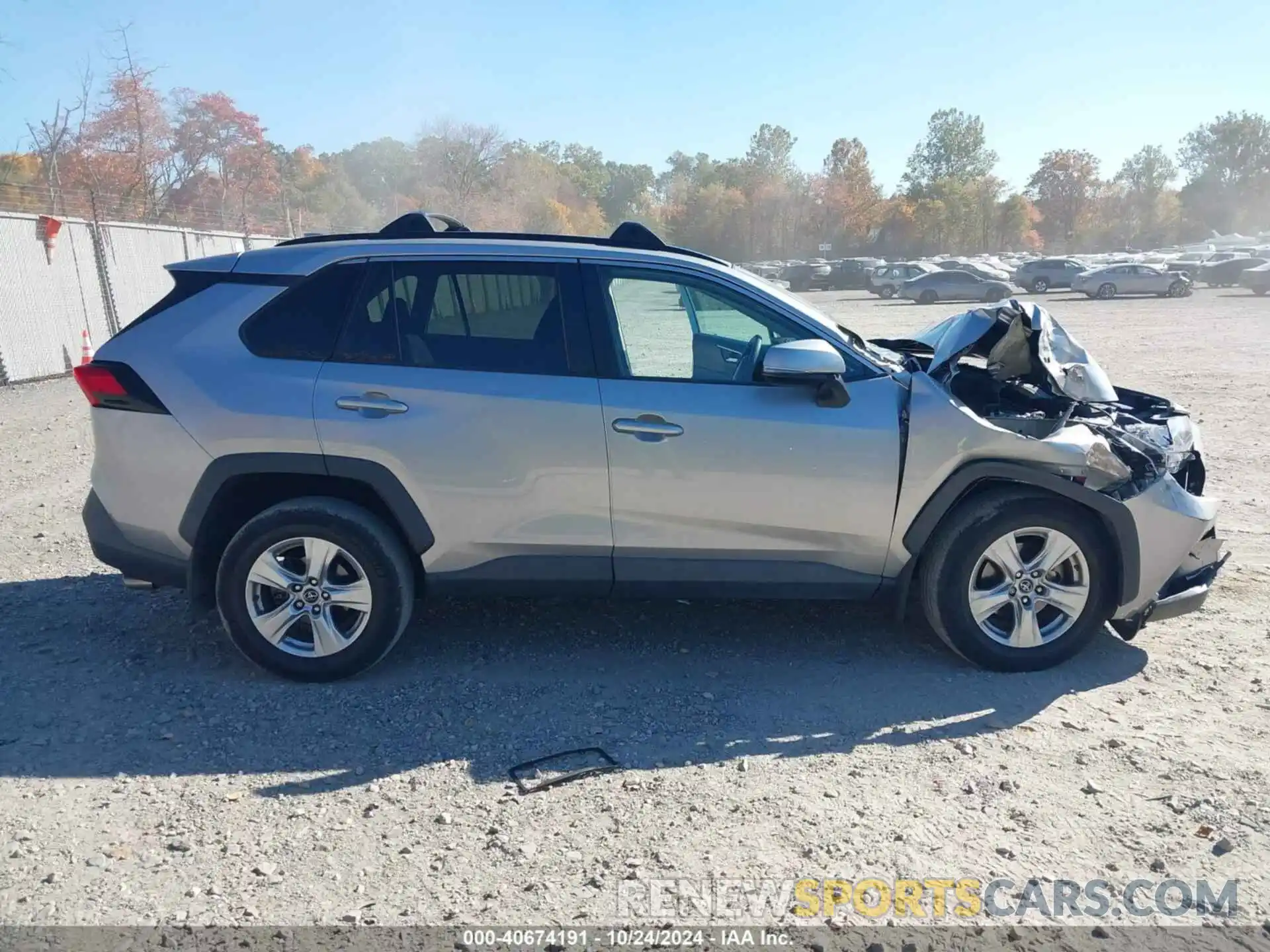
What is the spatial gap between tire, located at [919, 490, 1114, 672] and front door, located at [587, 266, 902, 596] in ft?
0.98

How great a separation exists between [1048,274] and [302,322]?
1656 inches

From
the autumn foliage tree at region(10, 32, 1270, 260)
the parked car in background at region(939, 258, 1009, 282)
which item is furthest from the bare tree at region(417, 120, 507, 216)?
the parked car in background at region(939, 258, 1009, 282)

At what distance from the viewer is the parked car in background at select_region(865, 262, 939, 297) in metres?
41.5

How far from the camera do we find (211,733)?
3.74 meters

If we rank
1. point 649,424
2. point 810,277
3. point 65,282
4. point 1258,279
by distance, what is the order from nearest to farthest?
1. point 649,424
2. point 65,282
3. point 1258,279
4. point 810,277

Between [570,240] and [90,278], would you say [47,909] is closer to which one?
[570,240]

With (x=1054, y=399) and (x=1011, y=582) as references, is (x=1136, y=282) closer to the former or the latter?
(x=1054, y=399)

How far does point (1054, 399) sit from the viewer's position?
4.58 meters

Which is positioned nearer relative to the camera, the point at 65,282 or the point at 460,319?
the point at 460,319

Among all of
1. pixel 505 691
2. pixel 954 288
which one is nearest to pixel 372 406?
pixel 505 691

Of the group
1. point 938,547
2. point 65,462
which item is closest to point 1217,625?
point 938,547

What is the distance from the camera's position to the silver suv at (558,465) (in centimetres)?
403

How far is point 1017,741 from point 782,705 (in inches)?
36.4

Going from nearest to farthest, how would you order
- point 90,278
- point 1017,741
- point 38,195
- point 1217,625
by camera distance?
point 1017,741 → point 1217,625 → point 38,195 → point 90,278
